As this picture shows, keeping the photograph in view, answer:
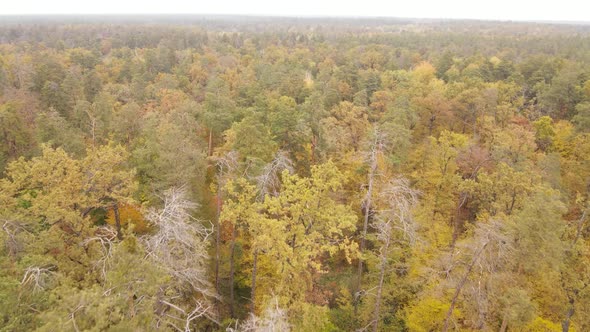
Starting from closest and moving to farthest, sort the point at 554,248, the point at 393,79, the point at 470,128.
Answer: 1. the point at 554,248
2. the point at 470,128
3. the point at 393,79

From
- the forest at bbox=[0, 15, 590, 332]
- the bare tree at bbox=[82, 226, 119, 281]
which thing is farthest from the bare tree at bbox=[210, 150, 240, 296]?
the bare tree at bbox=[82, 226, 119, 281]

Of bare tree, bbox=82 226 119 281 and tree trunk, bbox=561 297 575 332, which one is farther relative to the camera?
tree trunk, bbox=561 297 575 332

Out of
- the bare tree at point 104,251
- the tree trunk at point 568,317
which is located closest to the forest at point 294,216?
the tree trunk at point 568,317

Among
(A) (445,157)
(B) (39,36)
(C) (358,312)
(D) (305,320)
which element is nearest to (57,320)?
(D) (305,320)

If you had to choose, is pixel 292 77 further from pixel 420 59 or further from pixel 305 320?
pixel 420 59

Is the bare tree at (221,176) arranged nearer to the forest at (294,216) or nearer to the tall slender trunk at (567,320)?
the forest at (294,216)

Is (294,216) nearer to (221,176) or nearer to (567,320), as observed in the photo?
(221,176)

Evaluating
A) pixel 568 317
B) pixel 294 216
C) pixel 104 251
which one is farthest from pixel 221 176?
pixel 568 317

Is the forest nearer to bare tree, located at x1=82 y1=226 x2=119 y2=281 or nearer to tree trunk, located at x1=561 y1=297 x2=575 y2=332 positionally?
tree trunk, located at x1=561 y1=297 x2=575 y2=332

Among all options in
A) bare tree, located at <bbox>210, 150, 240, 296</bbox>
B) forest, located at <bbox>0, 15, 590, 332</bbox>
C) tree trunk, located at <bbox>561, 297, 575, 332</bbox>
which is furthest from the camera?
bare tree, located at <bbox>210, 150, 240, 296</bbox>
